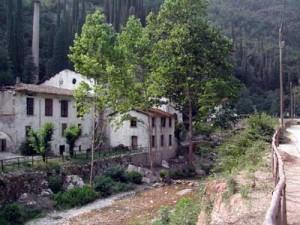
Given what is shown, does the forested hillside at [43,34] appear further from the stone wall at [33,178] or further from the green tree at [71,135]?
the stone wall at [33,178]

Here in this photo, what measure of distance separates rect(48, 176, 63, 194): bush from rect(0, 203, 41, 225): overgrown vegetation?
14.8ft

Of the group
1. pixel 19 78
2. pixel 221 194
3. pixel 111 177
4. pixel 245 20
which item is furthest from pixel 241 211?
pixel 245 20

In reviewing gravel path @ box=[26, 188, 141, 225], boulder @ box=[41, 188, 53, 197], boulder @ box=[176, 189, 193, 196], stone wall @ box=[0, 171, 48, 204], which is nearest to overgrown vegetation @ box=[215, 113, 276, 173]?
boulder @ box=[176, 189, 193, 196]

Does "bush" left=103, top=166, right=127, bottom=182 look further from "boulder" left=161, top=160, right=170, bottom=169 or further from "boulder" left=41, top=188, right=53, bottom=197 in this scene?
"boulder" left=161, top=160, right=170, bottom=169

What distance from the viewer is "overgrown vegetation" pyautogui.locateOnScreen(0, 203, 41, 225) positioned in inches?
958

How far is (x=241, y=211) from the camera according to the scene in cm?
1105

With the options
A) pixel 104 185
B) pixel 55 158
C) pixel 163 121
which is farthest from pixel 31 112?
→ pixel 163 121

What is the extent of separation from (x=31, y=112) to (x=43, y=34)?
34.6 meters

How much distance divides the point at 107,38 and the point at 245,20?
10366 centimetres

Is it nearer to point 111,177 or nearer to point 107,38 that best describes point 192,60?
point 107,38

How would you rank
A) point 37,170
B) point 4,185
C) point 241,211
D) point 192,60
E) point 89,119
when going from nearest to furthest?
1. point 241,211
2. point 4,185
3. point 37,170
4. point 192,60
5. point 89,119

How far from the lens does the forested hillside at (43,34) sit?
57094mm

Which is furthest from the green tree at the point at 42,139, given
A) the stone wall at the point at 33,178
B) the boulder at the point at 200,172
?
the boulder at the point at 200,172

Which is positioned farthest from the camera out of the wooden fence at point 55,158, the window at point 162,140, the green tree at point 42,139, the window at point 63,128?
the window at point 162,140
